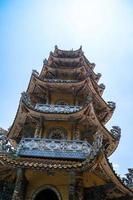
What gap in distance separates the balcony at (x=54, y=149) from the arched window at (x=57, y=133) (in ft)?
6.14

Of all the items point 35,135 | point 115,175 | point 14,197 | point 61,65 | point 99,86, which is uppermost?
point 61,65

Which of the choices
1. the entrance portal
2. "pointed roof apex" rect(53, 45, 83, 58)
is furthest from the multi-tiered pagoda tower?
"pointed roof apex" rect(53, 45, 83, 58)

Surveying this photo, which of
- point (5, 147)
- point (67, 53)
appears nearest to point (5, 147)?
point (5, 147)

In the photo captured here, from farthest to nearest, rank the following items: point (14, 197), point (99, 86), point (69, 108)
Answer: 1. point (99, 86)
2. point (69, 108)
3. point (14, 197)

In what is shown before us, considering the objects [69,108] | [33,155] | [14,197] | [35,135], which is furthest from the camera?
[69,108]

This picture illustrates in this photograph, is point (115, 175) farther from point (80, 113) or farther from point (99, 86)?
point (99, 86)

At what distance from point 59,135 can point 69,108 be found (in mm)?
1766

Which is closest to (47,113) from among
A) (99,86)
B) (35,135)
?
(35,135)

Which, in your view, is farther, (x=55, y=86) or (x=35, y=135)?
(x=55, y=86)

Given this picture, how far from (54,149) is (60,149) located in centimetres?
29

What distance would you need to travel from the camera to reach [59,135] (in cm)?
1800

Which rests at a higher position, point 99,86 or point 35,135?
point 99,86

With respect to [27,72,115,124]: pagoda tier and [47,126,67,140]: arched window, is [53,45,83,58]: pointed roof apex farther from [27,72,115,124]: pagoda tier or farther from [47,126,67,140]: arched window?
[47,126,67,140]: arched window

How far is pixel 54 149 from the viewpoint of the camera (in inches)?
615
